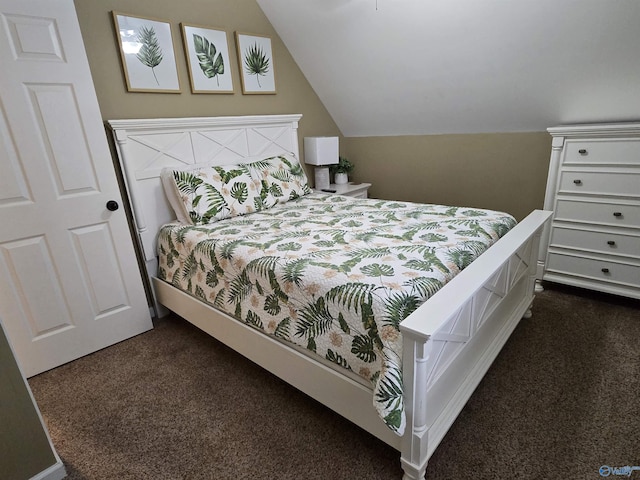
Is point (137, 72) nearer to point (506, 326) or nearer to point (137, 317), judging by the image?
point (137, 317)

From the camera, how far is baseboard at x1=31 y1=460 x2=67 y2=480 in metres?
1.39

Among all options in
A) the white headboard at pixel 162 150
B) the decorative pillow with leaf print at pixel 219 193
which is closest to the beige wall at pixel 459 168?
the white headboard at pixel 162 150

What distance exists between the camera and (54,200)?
1.99 meters

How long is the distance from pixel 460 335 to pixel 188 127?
87.7 inches

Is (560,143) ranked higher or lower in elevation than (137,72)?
lower

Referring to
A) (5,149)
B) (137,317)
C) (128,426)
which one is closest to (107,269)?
(137,317)

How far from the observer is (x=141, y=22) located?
2.31m

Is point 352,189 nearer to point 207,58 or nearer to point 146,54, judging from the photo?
point 207,58

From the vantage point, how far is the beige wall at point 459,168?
2930 millimetres

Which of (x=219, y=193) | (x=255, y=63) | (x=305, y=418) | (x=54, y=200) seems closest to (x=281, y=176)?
A: (x=219, y=193)

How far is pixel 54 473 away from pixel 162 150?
6.10ft

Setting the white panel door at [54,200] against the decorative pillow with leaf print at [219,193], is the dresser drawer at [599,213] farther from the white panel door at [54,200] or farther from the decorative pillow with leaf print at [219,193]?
the white panel door at [54,200]

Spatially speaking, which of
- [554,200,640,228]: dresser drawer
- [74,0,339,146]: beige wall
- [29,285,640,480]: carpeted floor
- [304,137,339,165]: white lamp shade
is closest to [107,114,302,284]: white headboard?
[74,0,339,146]: beige wall

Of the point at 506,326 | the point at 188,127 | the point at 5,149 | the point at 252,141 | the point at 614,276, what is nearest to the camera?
the point at 5,149
